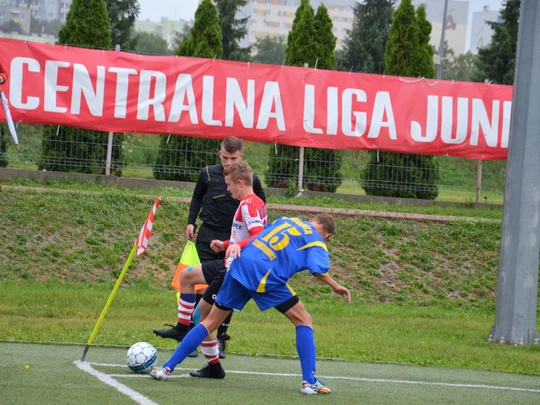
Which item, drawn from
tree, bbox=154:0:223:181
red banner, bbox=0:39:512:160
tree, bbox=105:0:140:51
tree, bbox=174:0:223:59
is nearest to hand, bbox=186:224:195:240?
red banner, bbox=0:39:512:160

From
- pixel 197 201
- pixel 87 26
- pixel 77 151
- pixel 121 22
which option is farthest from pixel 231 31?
pixel 197 201

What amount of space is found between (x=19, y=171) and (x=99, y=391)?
38.7 ft

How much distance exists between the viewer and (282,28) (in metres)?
170

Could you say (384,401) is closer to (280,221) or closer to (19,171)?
(280,221)

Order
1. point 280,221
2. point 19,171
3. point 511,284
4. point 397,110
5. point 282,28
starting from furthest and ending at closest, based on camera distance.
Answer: point 282,28
point 397,110
point 19,171
point 511,284
point 280,221

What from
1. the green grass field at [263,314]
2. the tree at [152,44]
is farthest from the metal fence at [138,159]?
the tree at [152,44]

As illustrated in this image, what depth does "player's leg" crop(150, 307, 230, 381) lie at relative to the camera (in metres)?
7.07

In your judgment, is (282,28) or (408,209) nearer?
(408,209)

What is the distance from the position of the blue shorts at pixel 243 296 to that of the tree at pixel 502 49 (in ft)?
128

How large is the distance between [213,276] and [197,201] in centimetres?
123

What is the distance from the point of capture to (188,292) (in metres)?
8.49

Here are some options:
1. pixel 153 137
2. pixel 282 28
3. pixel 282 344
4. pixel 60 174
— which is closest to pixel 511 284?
pixel 282 344

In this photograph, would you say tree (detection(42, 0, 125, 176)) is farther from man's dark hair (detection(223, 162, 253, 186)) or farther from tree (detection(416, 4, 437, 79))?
man's dark hair (detection(223, 162, 253, 186))

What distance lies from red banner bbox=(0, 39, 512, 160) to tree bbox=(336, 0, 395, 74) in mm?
33539
